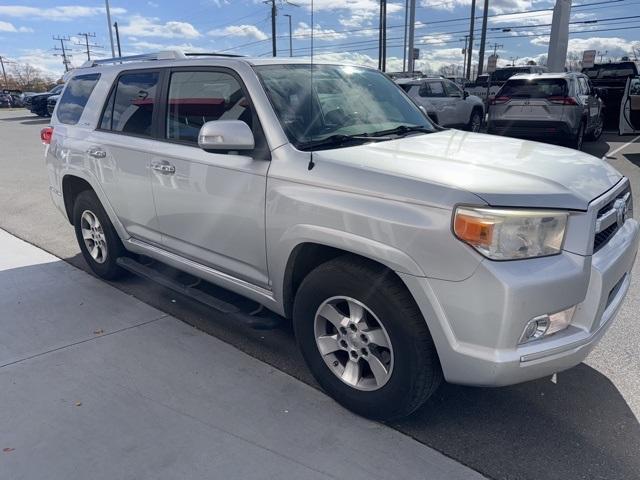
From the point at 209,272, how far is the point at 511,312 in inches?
81.8

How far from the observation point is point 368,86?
3.75 metres

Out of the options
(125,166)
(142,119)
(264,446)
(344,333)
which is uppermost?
(142,119)

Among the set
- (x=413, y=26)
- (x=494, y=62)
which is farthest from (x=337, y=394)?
(x=494, y=62)

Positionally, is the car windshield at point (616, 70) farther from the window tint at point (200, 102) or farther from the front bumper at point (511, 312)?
the front bumper at point (511, 312)

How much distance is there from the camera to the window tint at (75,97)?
180 inches

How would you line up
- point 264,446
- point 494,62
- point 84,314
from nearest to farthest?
1. point 264,446
2. point 84,314
3. point 494,62

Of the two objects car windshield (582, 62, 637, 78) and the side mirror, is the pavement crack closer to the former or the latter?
the side mirror

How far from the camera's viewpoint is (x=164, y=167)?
11.6 ft

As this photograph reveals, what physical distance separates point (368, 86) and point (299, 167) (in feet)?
4.38

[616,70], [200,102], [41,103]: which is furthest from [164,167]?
[41,103]

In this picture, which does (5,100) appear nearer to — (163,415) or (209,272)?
(209,272)

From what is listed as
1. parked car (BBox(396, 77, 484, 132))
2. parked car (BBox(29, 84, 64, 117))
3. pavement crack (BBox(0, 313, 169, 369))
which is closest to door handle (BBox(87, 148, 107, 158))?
pavement crack (BBox(0, 313, 169, 369))

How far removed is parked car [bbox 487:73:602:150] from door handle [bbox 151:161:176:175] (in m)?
9.65

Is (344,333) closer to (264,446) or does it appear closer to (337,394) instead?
(337,394)
